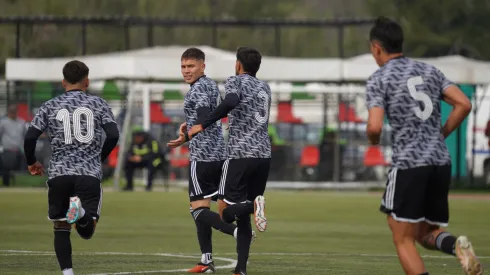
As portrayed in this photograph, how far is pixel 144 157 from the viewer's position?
32.7 m

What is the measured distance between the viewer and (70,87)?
11.3 metres

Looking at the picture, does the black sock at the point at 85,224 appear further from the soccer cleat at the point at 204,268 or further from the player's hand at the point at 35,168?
the soccer cleat at the point at 204,268

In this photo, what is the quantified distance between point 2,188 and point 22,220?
11803 millimetres

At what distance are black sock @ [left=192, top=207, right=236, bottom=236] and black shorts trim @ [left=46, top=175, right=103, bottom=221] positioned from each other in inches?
72.5

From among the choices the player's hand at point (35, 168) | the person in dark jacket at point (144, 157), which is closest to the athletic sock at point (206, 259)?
the player's hand at point (35, 168)

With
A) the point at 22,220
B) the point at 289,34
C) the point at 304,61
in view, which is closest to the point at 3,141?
the point at 304,61

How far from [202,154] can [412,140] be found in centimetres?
389

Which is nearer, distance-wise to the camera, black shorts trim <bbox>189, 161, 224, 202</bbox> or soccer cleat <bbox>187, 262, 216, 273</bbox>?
soccer cleat <bbox>187, 262, 216, 273</bbox>

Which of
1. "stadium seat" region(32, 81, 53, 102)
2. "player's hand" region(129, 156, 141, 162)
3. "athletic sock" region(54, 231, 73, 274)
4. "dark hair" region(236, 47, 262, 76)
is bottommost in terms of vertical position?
"player's hand" region(129, 156, 141, 162)

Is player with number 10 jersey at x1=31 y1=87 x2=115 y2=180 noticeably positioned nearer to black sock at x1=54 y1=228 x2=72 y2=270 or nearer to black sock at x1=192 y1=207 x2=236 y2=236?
black sock at x1=54 y1=228 x2=72 y2=270

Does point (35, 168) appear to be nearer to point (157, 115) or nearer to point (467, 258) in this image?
point (467, 258)

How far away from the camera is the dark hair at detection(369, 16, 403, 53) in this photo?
9594 mm

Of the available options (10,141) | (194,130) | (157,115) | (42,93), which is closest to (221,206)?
(194,130)

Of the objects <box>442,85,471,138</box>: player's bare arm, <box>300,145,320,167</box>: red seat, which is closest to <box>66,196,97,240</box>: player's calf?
<box>442,85,471,138</box>: player's bare arm
